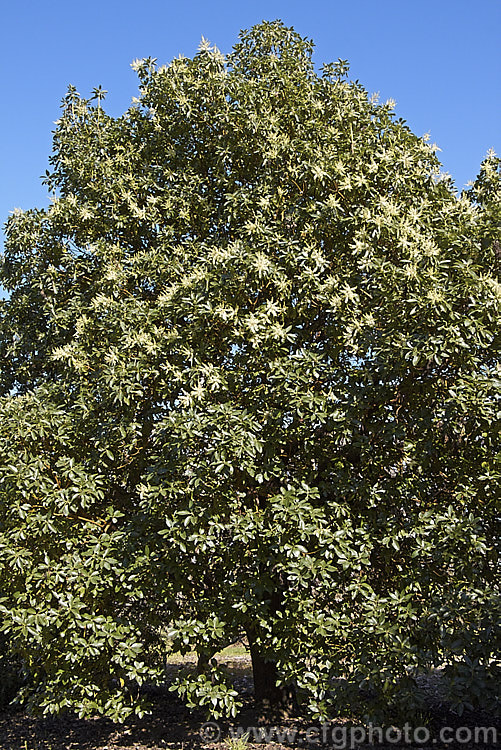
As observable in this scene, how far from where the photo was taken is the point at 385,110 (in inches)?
308

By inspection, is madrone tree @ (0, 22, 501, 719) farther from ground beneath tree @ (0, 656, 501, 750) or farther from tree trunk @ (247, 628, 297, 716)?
tree trunk @ (247, 628, 297, 716)

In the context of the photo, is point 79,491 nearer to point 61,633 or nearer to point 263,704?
point 61,633

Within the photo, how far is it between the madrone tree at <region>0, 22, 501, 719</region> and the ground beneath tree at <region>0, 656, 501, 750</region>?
130 cm

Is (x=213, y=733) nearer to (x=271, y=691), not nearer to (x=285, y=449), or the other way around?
(x=271, y=691)

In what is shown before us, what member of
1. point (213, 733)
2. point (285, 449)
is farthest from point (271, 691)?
point (285, 449)

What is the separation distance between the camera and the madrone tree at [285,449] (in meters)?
5.58

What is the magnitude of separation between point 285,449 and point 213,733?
3.98 metres

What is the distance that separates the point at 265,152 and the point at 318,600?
5.04 m

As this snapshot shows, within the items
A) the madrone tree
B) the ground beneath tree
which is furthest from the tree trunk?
the madrone tree

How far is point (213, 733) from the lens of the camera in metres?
7.79

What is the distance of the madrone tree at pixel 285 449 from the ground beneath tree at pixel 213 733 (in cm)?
130

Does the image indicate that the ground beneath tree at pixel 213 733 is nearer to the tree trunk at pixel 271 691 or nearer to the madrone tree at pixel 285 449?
the tree trunk at pixel 271 691

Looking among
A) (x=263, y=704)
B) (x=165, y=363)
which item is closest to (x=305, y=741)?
(x=263, y=704)

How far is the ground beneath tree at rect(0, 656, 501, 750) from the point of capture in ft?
23.3
